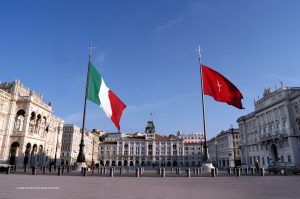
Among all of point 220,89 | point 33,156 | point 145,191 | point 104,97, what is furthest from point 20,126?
point 145,191

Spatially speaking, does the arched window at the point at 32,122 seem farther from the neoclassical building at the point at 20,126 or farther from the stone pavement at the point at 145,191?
the stone pavement at the point at 145,191

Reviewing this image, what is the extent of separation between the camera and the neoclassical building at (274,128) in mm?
54094

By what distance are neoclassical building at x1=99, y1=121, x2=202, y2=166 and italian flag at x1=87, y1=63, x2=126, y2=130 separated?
115 meters

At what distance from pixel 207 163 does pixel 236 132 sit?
78364 mm

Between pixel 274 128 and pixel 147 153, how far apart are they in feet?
288

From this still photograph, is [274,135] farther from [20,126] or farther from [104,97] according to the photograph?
[20,126]

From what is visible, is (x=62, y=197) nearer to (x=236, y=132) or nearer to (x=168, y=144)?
(x=236, y=132)

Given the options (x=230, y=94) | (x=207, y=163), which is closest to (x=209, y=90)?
(x=230, y=94)

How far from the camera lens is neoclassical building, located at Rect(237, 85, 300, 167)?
54094 millimetres

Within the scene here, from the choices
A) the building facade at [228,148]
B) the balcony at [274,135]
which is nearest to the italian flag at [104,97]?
the balcony at [274,135]

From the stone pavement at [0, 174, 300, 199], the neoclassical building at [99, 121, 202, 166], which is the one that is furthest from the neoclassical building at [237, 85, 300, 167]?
the neoclassical building at [99, 121, 202, 166]

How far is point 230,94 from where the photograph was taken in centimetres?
2627

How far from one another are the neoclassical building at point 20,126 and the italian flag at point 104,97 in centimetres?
2497

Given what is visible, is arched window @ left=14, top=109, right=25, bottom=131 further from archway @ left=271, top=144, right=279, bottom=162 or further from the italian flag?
archway @ left=271, top=144, right=279, bottom=162
